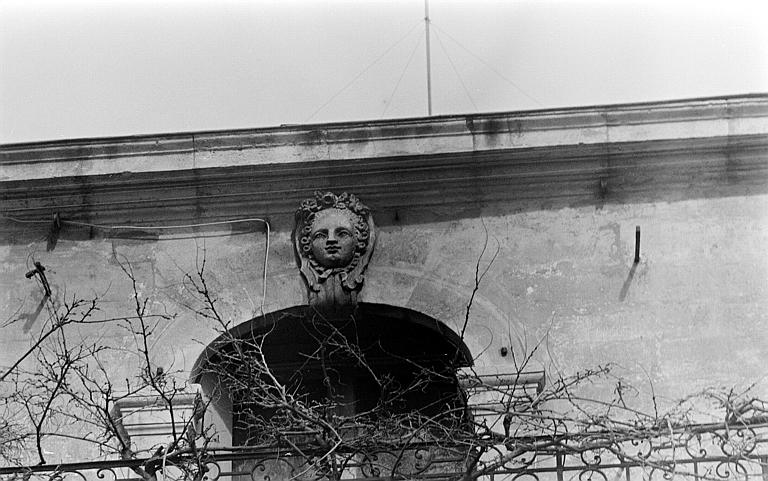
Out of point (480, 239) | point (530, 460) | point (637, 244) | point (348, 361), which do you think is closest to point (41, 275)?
point (348, 361)

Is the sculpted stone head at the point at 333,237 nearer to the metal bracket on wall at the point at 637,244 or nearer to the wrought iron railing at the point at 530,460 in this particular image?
the wrought iron railing at the point at 530,460

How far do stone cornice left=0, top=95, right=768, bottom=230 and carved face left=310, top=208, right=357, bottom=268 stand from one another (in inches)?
14.0

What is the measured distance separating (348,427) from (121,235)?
313cm

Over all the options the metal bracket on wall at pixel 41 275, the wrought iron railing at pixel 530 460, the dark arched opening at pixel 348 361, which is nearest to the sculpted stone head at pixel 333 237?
the dark arched opening at pixel 348 361

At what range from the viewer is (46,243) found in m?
12.0

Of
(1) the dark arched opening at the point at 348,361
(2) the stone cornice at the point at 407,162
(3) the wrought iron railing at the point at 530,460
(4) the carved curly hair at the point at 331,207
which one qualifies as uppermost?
(2) the stone cornice at the point at 407,162

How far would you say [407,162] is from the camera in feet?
38.4

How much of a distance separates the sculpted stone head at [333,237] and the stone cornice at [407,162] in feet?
0.54

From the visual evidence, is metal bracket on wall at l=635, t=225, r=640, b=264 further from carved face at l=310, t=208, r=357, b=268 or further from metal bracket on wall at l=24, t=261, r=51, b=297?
metal bracket on wall at l=24, t=261, r=51, b=297

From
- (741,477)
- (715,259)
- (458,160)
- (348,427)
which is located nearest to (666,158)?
(715,259)

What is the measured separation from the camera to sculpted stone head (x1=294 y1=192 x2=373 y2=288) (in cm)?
1157

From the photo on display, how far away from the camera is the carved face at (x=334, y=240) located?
11.6 metres

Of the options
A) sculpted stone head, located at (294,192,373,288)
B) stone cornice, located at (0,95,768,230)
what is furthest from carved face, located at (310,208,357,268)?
stone cornice, located at (0,95,768,230)

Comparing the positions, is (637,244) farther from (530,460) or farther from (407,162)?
(530,460)
